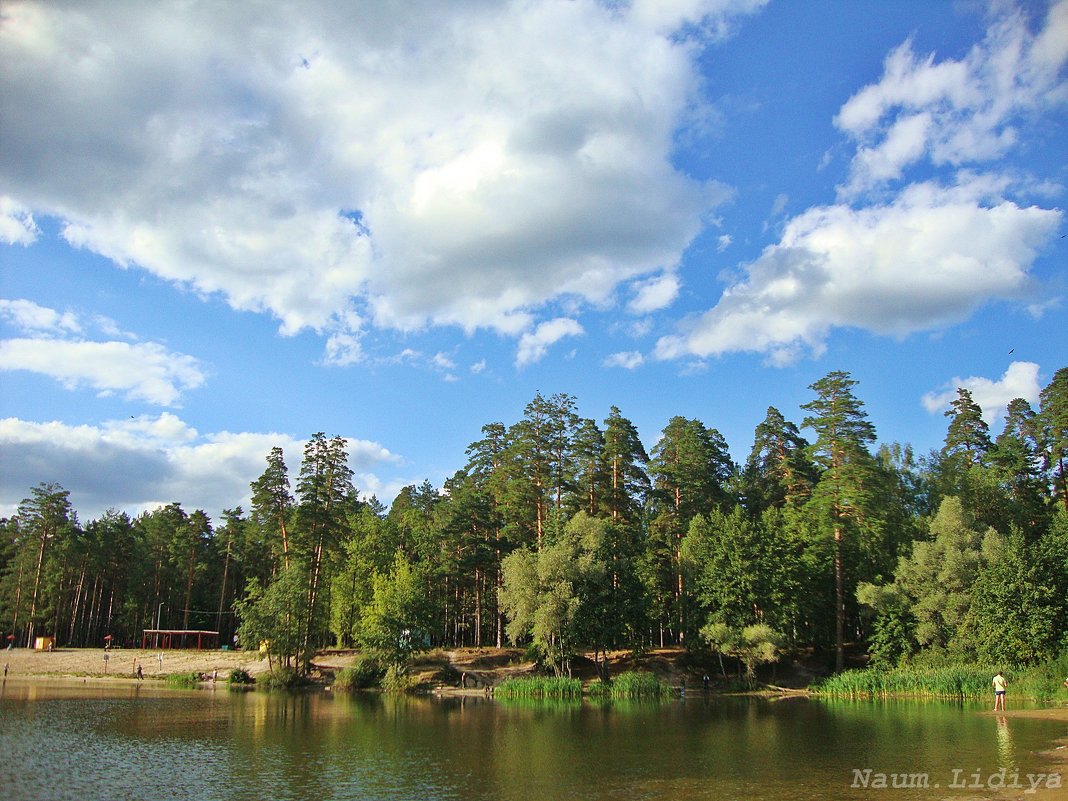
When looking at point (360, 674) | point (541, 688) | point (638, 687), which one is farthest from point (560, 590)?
point (360, 674)

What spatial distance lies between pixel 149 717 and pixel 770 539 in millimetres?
45077

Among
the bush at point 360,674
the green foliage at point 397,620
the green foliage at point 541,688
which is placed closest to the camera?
the green foliage at point 541,688

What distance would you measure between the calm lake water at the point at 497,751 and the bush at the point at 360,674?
552 inches

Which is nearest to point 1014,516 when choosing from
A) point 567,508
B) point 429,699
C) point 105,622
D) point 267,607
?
point 567,508

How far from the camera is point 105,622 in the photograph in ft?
352

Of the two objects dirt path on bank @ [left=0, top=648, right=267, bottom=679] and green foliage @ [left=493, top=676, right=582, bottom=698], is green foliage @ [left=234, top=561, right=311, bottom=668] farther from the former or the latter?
green foliage @ [left=493, top=676, right=582, bottom=698]

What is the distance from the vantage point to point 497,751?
28922 mm

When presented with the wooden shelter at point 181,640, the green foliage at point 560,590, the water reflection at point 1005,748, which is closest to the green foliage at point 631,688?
the green foliage at point 560,590

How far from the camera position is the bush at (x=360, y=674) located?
5975cm

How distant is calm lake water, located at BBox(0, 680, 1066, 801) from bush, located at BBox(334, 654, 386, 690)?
1401cm

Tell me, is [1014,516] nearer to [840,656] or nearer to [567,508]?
[840,656]

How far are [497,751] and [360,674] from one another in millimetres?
34710

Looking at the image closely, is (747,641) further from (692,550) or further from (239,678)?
(239,678)

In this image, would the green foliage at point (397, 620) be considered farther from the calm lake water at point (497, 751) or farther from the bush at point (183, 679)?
the bush at point (183, 679)
